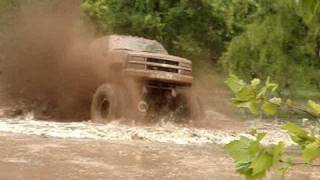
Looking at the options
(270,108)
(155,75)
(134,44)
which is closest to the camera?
(270,108)

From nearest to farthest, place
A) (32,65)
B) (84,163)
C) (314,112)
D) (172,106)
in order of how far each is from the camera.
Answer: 1. (314,112)
2. (84,163)
3. (172,106)
4. (32,65)

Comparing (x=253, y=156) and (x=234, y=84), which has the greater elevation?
(x=234, y=84)

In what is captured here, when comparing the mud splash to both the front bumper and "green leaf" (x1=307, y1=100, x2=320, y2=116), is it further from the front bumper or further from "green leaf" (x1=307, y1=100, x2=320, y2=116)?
"green leaf" (x1=307, y1=100, x2=320, y2=116)

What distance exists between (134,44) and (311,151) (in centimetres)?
1697

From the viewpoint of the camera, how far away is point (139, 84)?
56.7 ft

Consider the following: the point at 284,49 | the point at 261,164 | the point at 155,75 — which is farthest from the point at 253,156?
the point at 284,49

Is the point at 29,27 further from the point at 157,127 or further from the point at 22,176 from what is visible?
the point at 22,176

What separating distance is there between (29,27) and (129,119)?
596cm

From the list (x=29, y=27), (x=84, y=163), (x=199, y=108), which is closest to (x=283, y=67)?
(x=199, y=108)

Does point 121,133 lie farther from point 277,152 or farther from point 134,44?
point 277,152

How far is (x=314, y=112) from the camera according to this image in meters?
1.52

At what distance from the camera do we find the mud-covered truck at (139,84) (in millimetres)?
17219

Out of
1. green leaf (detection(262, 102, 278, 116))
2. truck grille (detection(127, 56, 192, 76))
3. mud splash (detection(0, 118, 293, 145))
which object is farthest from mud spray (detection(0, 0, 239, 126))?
green leaf (detection(262, 102, 278, 116))

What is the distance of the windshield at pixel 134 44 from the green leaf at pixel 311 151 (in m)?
16.4
